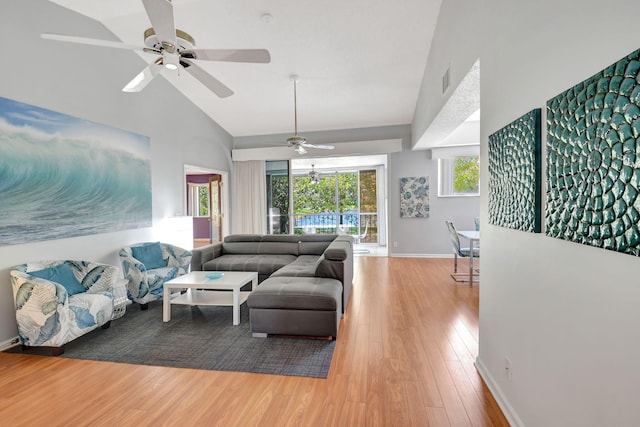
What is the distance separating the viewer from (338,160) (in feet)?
26.0

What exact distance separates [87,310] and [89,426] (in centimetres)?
134

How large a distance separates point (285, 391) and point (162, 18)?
254 centimetres

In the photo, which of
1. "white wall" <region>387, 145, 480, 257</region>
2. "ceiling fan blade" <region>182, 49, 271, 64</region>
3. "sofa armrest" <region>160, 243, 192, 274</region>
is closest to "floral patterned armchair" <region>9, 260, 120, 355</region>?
"sofa armrest" <region>160, 243, 192, 274</region>

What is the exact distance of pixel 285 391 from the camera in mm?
2123

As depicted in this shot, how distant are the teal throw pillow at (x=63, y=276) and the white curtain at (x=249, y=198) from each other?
4.36m

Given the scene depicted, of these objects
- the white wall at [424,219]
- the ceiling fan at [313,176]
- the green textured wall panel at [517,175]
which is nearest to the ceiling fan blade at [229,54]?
the green textured wall panel at [517,175]

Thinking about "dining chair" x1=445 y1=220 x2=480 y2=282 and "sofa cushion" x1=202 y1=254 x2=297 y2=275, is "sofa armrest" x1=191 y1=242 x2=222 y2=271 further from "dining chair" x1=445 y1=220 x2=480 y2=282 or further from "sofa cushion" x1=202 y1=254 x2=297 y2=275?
"dining chair" x1=445 y1=220 x2=480 y2=282

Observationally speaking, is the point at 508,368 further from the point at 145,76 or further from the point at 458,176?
the point at 458,176

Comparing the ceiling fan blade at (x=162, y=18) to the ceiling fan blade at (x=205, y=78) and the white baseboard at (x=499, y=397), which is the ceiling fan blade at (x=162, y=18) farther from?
the white baseboard at (x=499, y=397)

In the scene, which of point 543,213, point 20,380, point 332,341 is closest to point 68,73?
point 20,380

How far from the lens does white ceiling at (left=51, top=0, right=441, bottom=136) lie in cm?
350

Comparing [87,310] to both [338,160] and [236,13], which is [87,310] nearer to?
[236,13]

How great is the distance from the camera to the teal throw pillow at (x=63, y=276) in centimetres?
298

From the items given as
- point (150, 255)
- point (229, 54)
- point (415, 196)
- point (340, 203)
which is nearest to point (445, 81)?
point (229, 54)
